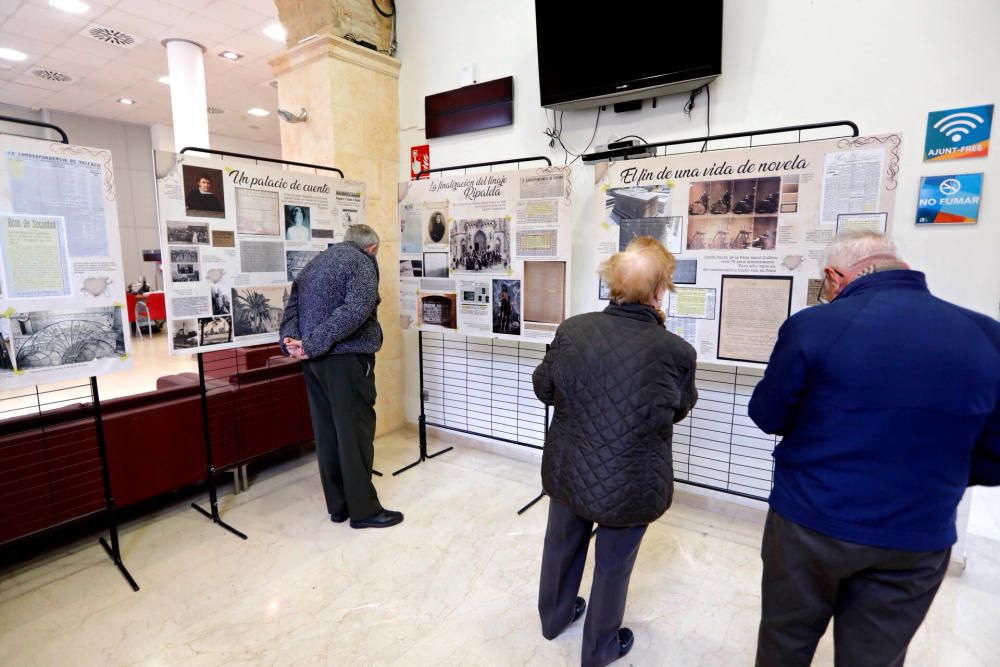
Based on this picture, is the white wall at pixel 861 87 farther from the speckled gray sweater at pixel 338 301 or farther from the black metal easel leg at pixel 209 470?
the black metal easel leg at pixel 209 470

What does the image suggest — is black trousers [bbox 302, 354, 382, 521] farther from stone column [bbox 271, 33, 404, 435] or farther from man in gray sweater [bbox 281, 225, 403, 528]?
stone column [bbox 271, 33, 404, 435]

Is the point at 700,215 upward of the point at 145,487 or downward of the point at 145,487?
upward

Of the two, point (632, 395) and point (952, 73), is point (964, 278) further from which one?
point (632, 395)

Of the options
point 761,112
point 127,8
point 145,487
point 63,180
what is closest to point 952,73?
point 761,112

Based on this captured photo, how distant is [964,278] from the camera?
224cm

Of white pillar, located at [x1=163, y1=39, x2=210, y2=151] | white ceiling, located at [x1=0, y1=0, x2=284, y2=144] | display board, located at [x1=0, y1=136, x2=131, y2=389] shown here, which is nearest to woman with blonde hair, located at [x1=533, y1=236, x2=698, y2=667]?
Answer: display board, located at [x1=0, y1=136, x2=131, y2=389]

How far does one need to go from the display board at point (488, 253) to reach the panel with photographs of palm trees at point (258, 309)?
0.84 metres

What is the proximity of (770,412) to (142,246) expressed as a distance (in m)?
12.2

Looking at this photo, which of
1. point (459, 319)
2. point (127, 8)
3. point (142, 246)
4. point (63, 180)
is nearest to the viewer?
point (63, 180)

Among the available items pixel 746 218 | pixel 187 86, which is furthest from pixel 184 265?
pixel 187 86

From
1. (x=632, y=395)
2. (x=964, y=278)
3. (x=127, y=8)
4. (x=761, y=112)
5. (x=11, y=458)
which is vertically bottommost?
(x=11, y=458)

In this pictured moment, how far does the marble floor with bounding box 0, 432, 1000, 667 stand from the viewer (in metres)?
1.91

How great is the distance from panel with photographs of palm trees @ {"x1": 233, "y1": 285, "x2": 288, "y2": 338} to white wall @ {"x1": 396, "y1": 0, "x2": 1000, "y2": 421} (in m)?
1.85

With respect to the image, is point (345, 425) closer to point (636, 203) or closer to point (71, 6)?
point (636, 203)
